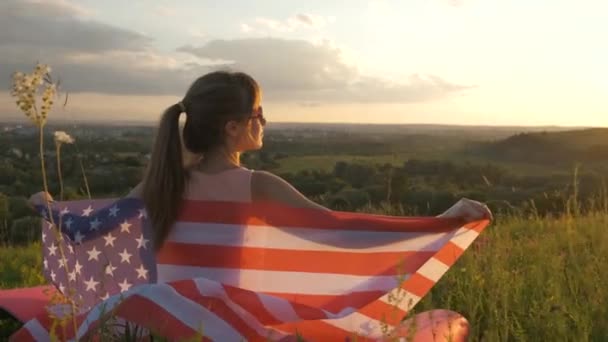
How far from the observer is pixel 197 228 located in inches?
159

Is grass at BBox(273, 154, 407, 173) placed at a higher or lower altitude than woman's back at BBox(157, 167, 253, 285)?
lower

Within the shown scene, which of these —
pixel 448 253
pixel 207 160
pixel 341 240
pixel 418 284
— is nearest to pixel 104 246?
pixel 207 160

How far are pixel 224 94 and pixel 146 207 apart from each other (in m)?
0.76

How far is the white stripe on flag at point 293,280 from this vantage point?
160 inches

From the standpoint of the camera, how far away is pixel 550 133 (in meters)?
56.3

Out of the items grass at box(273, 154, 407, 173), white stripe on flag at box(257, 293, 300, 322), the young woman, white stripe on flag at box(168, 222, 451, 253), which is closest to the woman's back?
the young woman

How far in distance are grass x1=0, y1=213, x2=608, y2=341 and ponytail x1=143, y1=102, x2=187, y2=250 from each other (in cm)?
128

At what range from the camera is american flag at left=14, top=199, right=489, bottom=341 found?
158 inches

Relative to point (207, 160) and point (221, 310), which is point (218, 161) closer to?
point (207, 160)

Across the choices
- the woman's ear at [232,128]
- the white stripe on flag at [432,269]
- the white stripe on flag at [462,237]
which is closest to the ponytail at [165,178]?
the woman's ear at [232,128]

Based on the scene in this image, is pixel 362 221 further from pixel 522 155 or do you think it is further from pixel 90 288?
pixel 522 155

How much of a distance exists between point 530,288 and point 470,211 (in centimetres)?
75

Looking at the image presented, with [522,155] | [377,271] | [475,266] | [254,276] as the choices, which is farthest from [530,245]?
[522,155]

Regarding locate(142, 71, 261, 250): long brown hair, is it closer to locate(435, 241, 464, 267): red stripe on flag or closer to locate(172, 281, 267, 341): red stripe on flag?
locate(172, 281, 267, 341): red stripe on flag
